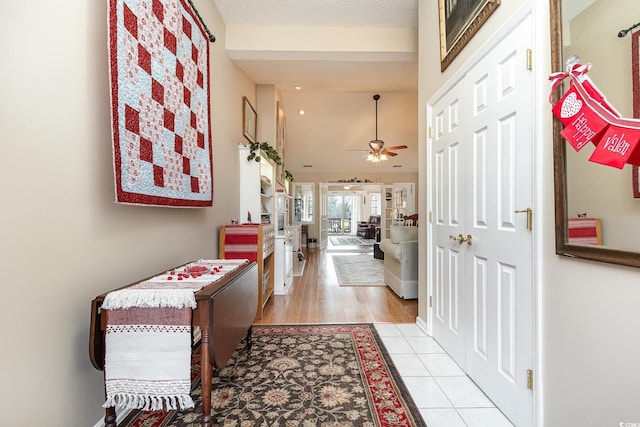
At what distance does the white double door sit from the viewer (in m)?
1.38

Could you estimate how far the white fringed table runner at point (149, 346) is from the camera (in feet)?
3.89

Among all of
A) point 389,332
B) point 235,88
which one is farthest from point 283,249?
point 235,88

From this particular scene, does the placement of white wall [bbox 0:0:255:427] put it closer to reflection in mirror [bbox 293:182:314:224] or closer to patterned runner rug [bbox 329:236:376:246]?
reflection in mirror [bbox 293:182:314:224]

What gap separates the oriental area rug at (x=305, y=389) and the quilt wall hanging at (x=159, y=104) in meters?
1.17

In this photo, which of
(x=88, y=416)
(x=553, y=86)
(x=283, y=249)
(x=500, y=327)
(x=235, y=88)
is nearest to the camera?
(x=553, y=86)

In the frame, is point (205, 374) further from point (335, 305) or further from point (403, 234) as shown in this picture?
point (403, 234)

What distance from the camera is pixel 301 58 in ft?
11.1

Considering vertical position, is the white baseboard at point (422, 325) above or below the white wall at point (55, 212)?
below

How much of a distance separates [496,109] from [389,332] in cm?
196

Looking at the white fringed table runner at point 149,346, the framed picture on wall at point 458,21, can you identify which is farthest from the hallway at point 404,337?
the framed picture on wall at point 458,21

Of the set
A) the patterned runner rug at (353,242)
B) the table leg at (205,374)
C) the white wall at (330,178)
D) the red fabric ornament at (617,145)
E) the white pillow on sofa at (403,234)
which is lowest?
the patterned runner rug at (353,242)

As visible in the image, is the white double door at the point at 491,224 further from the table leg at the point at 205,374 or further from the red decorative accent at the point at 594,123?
the table leg at the point at 205,374

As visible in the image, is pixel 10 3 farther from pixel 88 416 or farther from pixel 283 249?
pixel 283 249

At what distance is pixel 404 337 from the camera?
2465 millimetres
